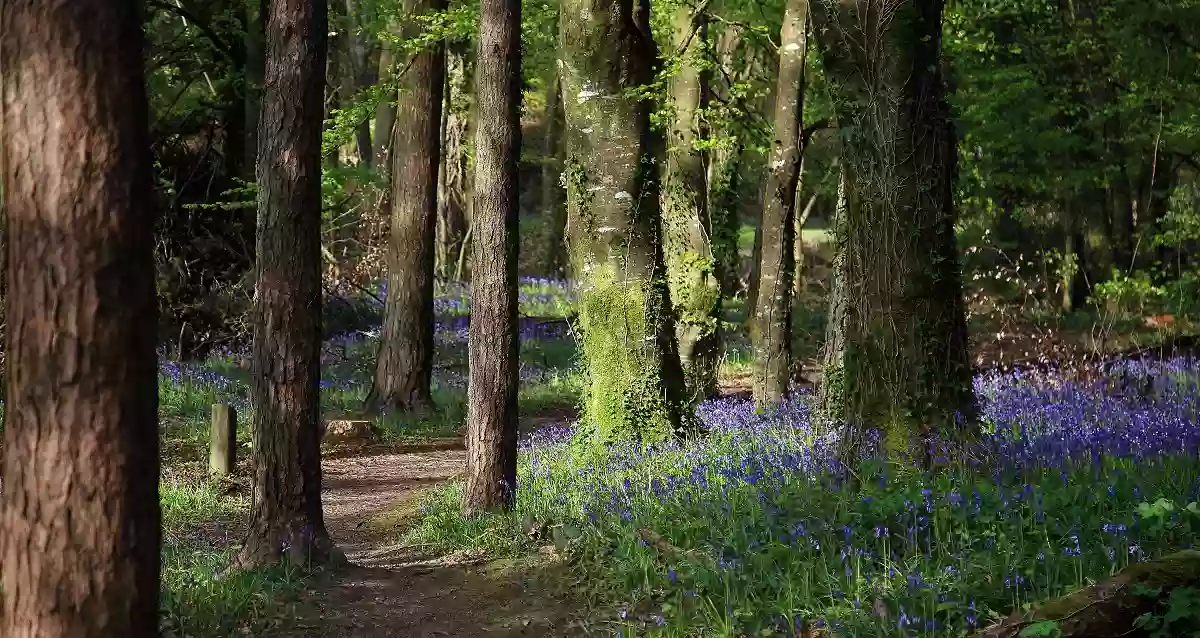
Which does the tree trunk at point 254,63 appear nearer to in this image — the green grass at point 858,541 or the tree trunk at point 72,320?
the green grass at point 858,541

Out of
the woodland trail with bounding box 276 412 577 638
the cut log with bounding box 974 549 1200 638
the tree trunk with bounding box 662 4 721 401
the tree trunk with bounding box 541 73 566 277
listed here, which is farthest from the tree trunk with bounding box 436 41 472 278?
the cut log with bounding box 974 549 1200 638

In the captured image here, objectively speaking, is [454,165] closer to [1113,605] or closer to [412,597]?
[412,597]

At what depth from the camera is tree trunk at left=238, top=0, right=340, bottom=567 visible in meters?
7.81

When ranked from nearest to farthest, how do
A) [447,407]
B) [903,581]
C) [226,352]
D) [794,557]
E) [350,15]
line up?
1. [903,581]
2. [794,557]
3. [447,407]
4. [226,352]
5. [350,15]

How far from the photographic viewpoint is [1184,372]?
1065 centimetres

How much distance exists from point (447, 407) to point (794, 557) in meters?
10.1

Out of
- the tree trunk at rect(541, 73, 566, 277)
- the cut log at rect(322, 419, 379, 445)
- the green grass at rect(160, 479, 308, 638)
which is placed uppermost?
the tree trunk at rect(541, 73, 566, 277)

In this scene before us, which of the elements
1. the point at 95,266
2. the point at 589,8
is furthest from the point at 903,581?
the point at 589,8

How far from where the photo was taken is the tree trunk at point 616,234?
36.2 feet

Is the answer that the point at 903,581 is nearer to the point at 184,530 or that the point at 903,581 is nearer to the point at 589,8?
the point at 184,530

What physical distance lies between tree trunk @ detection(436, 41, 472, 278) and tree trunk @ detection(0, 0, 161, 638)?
22.8 meters

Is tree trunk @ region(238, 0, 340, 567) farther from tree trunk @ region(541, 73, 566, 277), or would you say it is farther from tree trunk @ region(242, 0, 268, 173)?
tree trunk @ region(541, 73, 566, 277)

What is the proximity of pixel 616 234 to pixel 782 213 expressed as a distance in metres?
3.61

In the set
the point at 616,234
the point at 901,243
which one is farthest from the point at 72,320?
the point at 616,234
